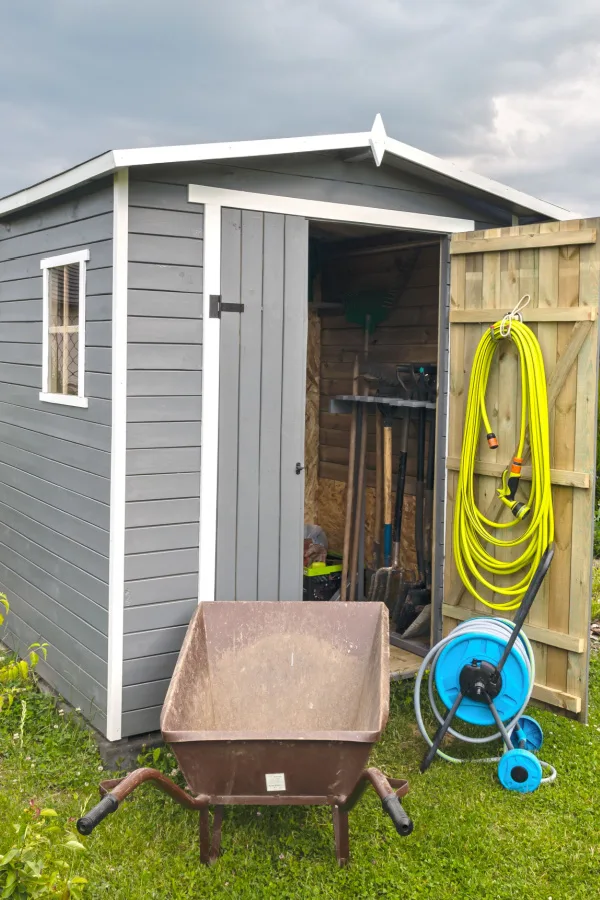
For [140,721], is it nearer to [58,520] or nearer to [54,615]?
[54,615]

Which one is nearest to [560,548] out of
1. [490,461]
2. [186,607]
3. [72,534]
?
[490,461]

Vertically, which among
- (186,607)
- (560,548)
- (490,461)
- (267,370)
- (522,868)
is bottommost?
(522,868)

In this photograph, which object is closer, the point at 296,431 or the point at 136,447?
the point at 136,447

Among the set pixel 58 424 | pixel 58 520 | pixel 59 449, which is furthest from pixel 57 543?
pixel 58 424

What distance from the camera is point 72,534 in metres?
4.30

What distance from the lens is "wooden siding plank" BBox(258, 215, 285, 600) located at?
408cm

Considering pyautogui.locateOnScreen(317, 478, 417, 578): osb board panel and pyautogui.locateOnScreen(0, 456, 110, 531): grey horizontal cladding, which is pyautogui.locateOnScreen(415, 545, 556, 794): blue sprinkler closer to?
pyautogui.locateOnScreen(0, 456, 110, 531): grey horizontal cladding

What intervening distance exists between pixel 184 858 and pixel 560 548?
2.16m

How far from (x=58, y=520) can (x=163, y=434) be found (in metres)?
1.00

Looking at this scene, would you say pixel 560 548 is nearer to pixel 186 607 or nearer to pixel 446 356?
pixel 446 356

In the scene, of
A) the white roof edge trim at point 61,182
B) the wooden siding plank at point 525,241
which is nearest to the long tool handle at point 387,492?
the wooden siding plank at point 525,241

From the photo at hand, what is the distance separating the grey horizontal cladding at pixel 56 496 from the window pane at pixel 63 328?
0.51 metres

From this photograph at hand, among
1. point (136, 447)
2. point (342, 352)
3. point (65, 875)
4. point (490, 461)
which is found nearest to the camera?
point (65, 875)

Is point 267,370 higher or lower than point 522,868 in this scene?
higher
